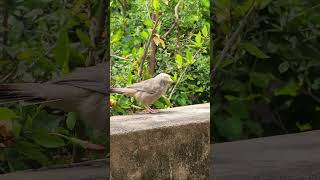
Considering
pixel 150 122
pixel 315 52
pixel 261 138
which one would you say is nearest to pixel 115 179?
pixel 150 122

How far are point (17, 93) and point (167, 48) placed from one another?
55.1 inches

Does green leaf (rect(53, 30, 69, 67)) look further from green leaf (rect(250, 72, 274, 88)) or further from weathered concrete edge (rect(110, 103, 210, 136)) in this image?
green leaf (rect(250, 72, 274, 88))

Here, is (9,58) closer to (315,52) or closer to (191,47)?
(191,47)

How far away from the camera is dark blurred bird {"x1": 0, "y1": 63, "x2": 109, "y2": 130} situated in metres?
3.91

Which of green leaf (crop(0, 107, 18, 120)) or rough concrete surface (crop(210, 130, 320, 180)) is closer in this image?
green leaf (crop(0, 107, 18, 120))

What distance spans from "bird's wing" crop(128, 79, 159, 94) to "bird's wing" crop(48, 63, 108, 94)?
0.59 meters

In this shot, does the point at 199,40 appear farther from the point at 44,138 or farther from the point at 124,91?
the point at 44,138

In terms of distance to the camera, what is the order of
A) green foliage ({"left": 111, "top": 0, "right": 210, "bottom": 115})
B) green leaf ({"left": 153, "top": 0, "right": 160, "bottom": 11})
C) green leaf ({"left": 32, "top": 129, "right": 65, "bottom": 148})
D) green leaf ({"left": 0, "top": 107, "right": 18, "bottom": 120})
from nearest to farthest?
1. green leaf ({"left": 0, "top": 107, "right": 18, "bottom": 120})
2. green leaf ({"left": 32, "top": 129, "right": 65, "bottom": 148})
3. green foliage ({"left": 111, "top": 0, "right": 210, "bottom": 115})
4. green leaf ({"left": 153, "top": 0, "right": 160, "bottom": 11})

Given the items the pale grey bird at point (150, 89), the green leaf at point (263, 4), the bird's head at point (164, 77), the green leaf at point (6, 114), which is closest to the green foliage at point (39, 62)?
the green leaf at point (6, 114)

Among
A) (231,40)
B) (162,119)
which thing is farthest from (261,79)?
(162,119)

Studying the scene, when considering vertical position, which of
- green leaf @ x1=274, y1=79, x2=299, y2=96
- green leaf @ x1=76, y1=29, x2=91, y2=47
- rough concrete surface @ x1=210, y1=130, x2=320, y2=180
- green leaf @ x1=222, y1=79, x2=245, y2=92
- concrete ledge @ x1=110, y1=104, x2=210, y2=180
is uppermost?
green leaf @ x1=76, y1=29, x2=91, y2=47

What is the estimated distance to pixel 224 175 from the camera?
16.4 ft

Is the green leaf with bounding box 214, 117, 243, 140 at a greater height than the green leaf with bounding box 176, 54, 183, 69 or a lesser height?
lesser

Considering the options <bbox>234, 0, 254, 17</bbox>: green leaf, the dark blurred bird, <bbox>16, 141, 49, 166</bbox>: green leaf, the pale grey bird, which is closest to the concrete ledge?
the pale grey bird
